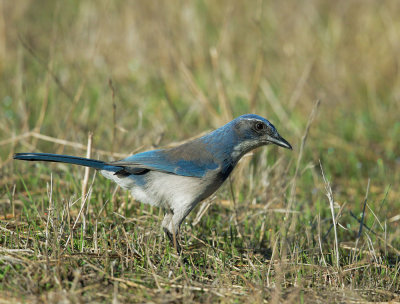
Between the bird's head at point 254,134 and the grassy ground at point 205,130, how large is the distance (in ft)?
1.02

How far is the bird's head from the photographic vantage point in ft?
15.3

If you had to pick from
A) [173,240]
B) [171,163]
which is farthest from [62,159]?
[173,240]

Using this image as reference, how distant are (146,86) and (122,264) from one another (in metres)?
5.16

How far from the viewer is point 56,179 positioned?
220 inches

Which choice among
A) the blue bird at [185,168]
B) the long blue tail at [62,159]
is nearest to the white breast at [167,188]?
the blue bird at [185,168]

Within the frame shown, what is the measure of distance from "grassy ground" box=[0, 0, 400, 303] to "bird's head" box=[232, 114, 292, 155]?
A: 31 centimetres

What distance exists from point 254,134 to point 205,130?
2.41 m

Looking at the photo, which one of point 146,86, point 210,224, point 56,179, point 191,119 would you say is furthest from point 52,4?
point 210,224

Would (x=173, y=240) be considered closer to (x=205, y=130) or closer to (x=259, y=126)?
(x=259, y=126)

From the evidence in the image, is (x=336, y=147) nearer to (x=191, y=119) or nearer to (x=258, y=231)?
(x=191, y=119)

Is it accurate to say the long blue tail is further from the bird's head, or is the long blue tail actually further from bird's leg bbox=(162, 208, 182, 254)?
the bird's head

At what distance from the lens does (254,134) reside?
185 inches

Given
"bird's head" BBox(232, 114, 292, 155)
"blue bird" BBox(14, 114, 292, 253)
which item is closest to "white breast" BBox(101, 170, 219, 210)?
"blue bird" BBox(14, 114, 292, 253)

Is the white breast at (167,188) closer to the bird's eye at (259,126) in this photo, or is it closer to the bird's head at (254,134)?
the bird's head at (254,134)
